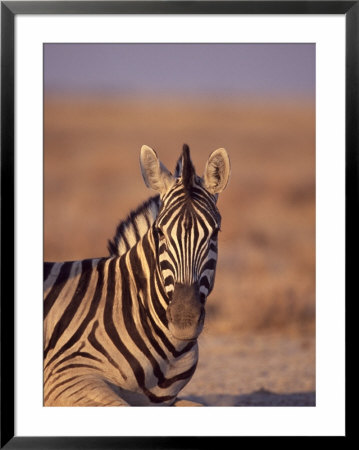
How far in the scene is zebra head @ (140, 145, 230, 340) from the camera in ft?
14.7

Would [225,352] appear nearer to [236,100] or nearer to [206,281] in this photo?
[206,281]

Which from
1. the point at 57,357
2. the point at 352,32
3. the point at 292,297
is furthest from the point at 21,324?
the point at 352,32

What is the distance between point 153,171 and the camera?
458 centimetres

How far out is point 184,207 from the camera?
456cm

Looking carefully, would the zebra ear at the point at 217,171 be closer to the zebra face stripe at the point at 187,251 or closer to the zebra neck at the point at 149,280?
the zebra face stripe at the point at 187,251

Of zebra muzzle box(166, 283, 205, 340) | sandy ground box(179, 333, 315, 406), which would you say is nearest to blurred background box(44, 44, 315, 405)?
sandy ground box(179, 333, 315, 406)

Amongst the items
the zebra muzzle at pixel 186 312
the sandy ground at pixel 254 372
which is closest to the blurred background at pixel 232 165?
the sandy ground at pixel 254 372

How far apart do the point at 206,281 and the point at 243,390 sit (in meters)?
0.57

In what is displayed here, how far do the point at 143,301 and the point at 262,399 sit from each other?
0.77 metres

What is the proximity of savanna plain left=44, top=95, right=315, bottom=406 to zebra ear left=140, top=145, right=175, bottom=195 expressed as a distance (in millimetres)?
37

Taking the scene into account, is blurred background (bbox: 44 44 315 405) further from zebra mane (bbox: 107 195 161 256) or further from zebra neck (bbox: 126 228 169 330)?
zebra neck (bbox: 126 228 169 330)

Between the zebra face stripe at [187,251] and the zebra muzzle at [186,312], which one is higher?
the zebra face stripe at [187,251]

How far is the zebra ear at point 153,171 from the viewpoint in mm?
4566

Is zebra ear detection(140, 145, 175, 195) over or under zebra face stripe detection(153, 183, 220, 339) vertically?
over
